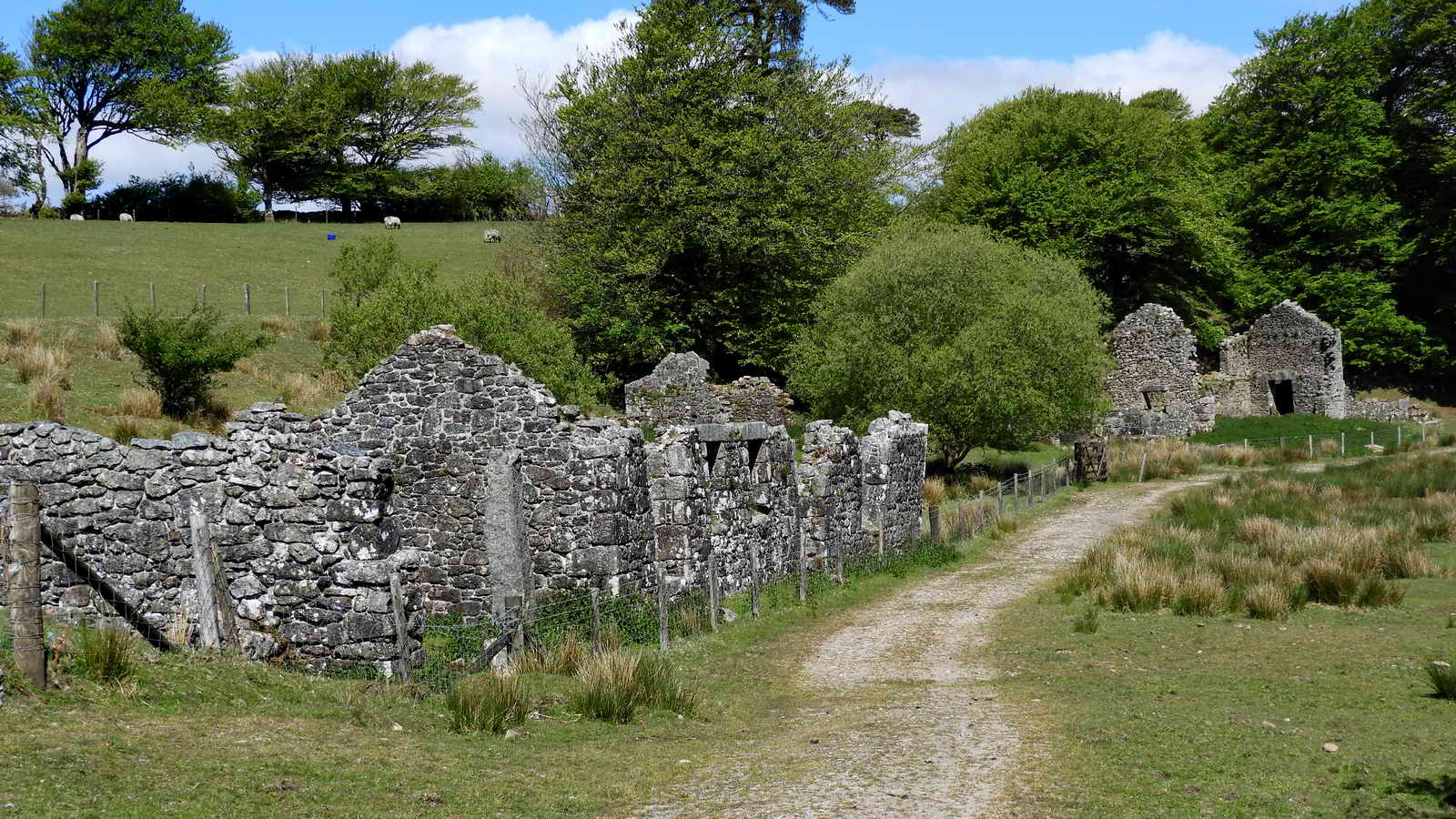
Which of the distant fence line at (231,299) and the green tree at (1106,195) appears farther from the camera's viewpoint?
the green tree at (1106,195)

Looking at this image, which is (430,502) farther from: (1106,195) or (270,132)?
(270,132)

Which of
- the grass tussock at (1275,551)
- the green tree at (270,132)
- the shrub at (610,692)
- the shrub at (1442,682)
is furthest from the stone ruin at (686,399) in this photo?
the green tree at (270,132)

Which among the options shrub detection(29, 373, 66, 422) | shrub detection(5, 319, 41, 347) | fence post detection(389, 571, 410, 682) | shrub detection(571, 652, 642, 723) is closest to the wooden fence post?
fence post detection(389, 571, 410, 682)

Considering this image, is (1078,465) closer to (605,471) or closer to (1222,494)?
(1222,494)

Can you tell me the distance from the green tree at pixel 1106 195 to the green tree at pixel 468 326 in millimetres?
27097

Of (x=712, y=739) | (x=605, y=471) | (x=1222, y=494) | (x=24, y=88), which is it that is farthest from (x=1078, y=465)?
(x=24, y=88)

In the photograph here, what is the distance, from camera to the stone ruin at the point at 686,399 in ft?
105

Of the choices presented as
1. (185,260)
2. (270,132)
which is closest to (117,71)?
(270,132)

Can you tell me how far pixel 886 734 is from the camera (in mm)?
9953

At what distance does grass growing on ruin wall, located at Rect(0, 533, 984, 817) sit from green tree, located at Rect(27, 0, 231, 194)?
66204mm

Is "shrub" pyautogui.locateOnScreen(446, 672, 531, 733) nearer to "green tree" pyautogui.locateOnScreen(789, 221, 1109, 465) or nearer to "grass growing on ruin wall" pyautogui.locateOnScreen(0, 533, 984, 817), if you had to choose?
"grass growing on ruin wall" pyautogui.locateOnScreen(0, 533, 984, 817)

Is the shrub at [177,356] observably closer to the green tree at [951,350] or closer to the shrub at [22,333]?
the shrub at [22,333]

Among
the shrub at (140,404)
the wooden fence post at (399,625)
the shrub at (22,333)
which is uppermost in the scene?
the shrub at (22,333)

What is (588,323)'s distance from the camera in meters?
40.9
